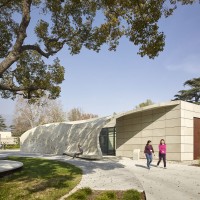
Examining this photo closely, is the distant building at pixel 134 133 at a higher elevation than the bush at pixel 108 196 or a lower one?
higher

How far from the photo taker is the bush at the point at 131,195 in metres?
9.16

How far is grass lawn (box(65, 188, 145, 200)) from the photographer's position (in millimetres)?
9156

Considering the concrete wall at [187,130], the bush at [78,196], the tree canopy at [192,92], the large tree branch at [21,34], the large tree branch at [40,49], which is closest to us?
the bush at [78,196]

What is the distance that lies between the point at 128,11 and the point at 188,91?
3910cm

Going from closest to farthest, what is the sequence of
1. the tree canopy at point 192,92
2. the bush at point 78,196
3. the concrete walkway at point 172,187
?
the bush at point 78,196
the concrete walkway at point 172,187
the tree canopy at point 192,92

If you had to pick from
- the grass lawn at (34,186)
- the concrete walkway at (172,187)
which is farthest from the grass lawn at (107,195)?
the grass lawn at (34,186)

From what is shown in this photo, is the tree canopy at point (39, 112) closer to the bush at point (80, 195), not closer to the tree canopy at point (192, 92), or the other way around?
the tree canopy at point (192, 92)

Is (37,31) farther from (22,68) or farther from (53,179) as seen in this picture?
(53,179)

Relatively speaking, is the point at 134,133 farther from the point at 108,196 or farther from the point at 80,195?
the point at 80,195

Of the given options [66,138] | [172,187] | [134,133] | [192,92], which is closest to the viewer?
[172,187]

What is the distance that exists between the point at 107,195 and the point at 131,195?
2.46ft

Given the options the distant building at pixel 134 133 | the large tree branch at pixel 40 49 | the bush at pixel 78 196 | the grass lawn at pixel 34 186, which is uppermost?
the large tree branch at pixel 40 49

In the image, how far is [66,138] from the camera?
106ft

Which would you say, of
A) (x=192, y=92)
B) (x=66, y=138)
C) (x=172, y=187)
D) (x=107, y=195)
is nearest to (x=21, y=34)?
(x=107, y=195)
